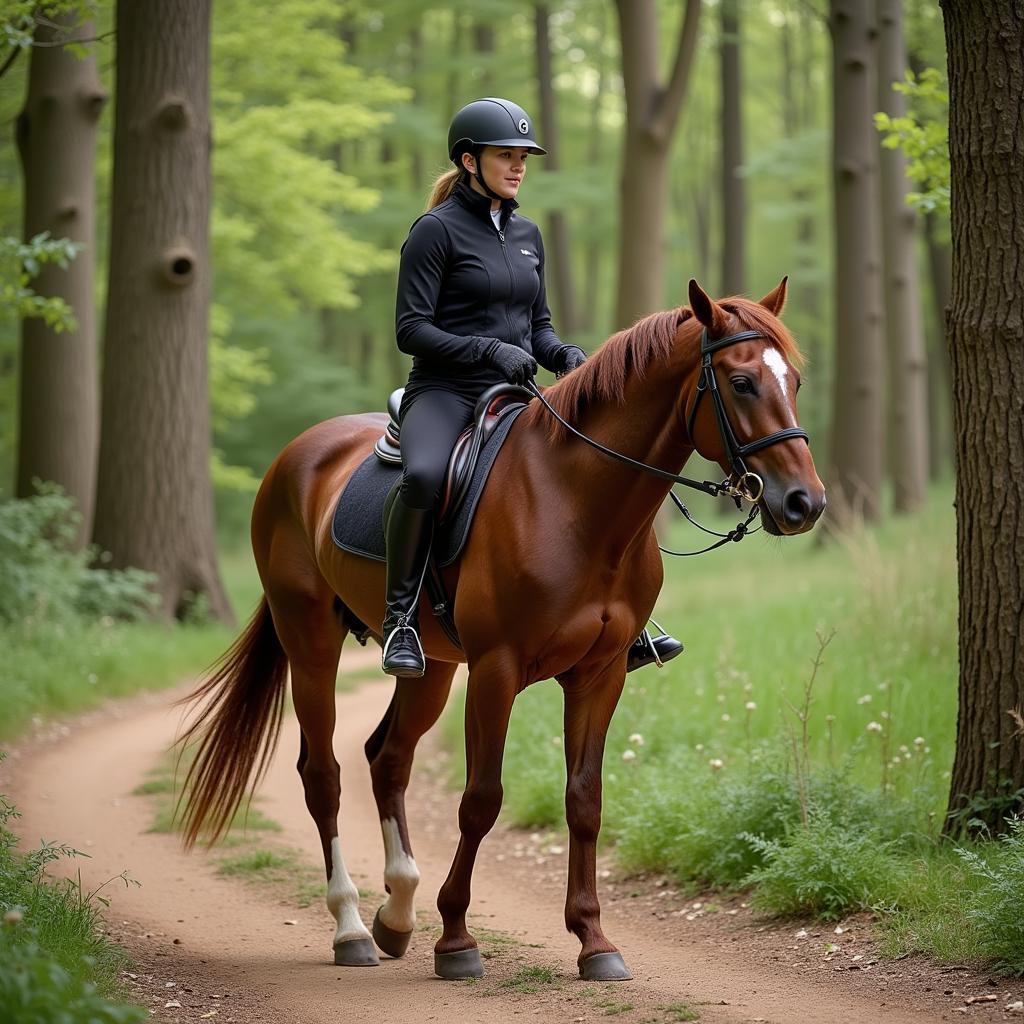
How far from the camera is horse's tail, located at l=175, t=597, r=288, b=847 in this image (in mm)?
6500

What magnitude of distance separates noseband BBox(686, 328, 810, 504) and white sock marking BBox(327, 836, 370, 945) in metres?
2.69

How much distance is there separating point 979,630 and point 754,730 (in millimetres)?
2644

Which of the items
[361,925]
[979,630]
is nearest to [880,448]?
[979,630]

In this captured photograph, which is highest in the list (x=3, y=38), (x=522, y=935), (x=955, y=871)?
(x=3, y=38)

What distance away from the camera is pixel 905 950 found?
5.15 m

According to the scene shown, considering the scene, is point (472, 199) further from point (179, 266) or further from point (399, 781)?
point (179, 266)

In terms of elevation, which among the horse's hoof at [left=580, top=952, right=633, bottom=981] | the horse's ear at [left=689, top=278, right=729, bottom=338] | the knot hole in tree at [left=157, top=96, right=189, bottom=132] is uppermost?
the knot hole in tree at [left=157, top=96, right=189, bottom=132]

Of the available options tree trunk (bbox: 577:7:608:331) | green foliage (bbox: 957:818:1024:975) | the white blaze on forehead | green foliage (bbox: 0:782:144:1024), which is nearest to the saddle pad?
the white blaze on forehead

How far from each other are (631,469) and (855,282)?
15.3 meters

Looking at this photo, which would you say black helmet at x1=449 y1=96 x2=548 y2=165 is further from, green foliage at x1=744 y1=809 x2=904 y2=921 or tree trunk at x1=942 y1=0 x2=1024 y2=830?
green foliage at x1=744 y1=809 x2=904 y2=921

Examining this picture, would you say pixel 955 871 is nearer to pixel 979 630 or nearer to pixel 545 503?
pixel 979 630

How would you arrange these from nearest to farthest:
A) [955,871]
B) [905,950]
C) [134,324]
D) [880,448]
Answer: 1. [905,950]
2. [955,871]
3. [134,324]
4. [880,448]

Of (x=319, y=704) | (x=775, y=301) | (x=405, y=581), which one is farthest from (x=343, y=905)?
(x=775, y=301)

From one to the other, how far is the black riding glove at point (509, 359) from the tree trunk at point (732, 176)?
836 inches
